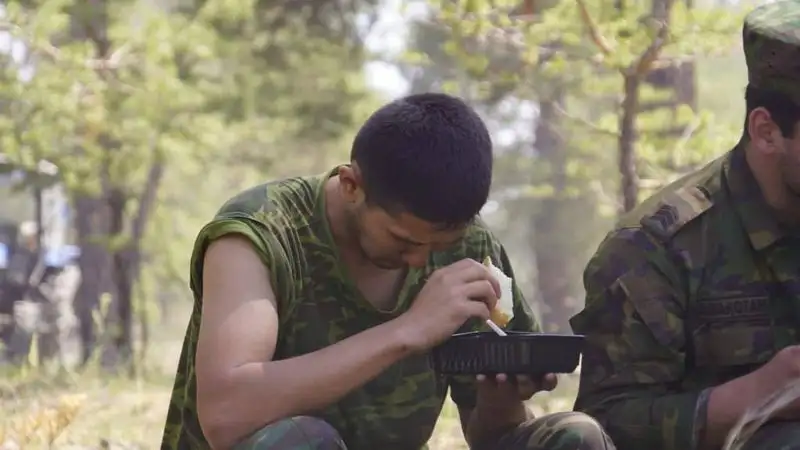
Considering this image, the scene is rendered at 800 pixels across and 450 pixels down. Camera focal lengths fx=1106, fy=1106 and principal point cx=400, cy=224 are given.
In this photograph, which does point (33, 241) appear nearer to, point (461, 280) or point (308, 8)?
point (308, 8)

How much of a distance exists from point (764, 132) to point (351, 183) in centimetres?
86

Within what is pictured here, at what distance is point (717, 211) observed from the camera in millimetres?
2365

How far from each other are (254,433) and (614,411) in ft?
2.55

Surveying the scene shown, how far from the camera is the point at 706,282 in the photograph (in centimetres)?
230

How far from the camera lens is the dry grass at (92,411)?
152 inches

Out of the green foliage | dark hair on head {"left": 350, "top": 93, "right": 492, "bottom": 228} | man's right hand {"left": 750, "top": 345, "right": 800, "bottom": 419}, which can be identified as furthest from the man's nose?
the green foliage

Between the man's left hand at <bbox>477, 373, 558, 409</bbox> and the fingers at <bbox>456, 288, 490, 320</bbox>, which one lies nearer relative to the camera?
the fingers at <bbox>456, 288, 490, 320</bbox>

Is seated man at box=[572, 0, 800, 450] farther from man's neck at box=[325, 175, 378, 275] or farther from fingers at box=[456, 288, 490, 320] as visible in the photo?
man's neck at box=[325, 175, 378, 275]

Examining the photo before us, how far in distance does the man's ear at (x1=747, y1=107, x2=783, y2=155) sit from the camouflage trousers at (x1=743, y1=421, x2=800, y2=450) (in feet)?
1.82

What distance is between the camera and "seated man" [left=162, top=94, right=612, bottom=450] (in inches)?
76.5

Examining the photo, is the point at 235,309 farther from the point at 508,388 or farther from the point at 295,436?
the point at 508,388

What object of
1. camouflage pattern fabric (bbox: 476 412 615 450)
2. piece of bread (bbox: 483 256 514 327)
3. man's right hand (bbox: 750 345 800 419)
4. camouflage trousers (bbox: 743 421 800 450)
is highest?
piece of bread (bbox: 483 256 514 327)

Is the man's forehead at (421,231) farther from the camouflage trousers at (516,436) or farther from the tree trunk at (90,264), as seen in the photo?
the tree trunk at (90,264)

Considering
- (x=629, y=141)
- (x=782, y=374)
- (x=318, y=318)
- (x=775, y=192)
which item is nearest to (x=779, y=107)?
(x=775, y=192)
